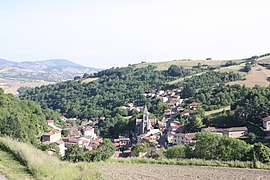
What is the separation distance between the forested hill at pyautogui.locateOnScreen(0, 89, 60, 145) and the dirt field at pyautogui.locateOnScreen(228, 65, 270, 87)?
36359mm

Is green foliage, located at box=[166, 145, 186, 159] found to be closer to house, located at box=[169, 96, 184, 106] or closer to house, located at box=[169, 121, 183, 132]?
house, located at box=[169, 121, 183, 132]

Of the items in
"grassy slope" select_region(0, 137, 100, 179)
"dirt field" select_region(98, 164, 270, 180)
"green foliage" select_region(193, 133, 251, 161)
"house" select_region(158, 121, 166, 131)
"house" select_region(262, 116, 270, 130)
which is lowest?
"house" select_region(158, 121, 166, 131)

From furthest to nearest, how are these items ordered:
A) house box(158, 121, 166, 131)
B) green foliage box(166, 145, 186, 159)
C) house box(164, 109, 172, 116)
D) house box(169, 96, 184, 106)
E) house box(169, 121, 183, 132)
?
house box(169, 96, 184, 106)
house box(164, 109, 172, 116)
house box(158, 121, 166, 131)
house box(169, 121, 183, 132)
green foliage box(166, 145, 186, 159)

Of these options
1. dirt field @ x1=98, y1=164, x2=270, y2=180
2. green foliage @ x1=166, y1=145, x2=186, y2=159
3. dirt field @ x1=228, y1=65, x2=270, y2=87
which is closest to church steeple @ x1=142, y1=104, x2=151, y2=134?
dirt field @ x1=228, y1=65, x2=270, y2=87

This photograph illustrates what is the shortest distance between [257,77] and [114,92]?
3544 centimetres

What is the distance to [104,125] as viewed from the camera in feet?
206

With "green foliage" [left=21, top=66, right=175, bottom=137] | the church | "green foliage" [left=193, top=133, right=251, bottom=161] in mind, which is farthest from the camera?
"green foliage" [left=21, top=66, right=175, bottom=137]

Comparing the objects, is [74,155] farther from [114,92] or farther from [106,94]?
[114,92]

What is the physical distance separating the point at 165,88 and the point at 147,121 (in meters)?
32.0

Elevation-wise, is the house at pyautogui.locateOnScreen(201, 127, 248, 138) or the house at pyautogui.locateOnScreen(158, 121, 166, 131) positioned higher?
the house at pyautogui.locateOnScreen(201, 127, 248, 138)

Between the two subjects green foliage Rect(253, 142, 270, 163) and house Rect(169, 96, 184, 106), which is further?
house Rect(169, 96, 184, 106)

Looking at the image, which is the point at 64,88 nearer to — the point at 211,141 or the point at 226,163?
the point at 211,141

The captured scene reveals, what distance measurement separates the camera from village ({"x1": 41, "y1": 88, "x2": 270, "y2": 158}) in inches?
1610

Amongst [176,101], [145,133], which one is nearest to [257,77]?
[176,101]
